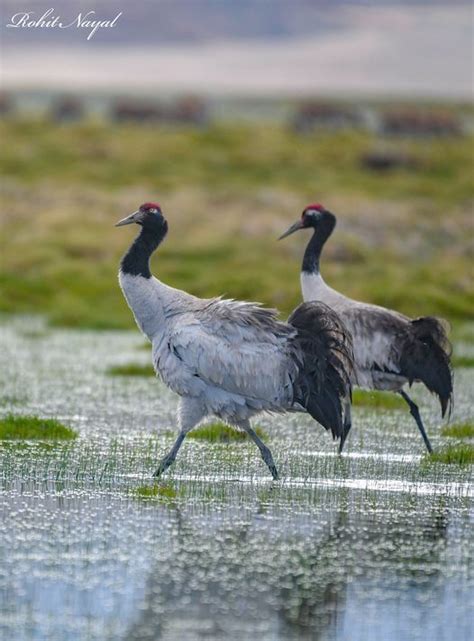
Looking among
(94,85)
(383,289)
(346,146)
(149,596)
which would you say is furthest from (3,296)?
(94,85)

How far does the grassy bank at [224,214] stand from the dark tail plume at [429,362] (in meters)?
11.3

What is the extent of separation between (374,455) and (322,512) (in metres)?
2.52

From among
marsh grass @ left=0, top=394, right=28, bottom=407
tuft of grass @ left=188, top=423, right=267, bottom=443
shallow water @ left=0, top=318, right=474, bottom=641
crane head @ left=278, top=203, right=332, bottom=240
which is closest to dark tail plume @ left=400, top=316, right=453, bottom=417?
shallow water @ left=0, top=318, right=474, bottom=641

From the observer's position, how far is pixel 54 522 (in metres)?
9.12

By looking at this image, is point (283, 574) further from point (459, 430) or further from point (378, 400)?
point (378, 400)

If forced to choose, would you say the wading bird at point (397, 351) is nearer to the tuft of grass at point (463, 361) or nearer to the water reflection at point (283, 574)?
the water reflection at point (283, 574)

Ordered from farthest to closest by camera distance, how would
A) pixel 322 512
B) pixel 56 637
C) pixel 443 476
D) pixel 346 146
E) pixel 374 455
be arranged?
pixel 346 146 < pixel 374 455 < pixel 443 476 < pixel 322 512 < pixel 56 637

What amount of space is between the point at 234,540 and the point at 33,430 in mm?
4122

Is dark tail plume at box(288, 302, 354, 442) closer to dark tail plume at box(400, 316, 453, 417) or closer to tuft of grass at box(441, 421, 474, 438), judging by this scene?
dark tail plume at box(400, 316, 453, 417)

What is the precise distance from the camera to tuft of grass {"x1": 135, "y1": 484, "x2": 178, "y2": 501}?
32.8 feet

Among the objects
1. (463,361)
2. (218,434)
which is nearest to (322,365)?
(218,434)

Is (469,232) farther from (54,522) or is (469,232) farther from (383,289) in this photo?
(54,522)

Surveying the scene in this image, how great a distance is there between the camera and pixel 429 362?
13.0m

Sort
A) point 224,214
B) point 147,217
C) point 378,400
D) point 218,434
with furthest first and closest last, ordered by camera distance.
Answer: point 224,214 → point 378,400 → point 218,434 → point 147,217
